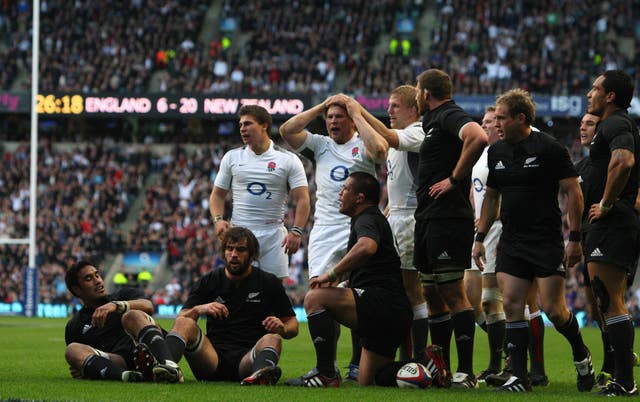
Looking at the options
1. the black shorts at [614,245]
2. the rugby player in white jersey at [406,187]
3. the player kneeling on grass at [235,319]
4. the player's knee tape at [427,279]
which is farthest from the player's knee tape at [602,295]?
the player kneeling on grass at [235,319]

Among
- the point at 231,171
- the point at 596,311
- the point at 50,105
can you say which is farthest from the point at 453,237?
the point at 50,105

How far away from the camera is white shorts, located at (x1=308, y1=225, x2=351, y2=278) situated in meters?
10.0

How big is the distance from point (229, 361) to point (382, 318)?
4.30 feet

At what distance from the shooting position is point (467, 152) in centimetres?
880

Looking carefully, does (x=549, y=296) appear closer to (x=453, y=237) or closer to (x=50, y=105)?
(x=453, y=237)

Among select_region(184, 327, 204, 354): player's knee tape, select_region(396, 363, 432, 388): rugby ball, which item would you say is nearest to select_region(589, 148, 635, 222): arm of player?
select_region(396, 363, 432, 388): rugby ball

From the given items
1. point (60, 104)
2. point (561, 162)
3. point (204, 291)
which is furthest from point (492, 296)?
point (60, 104)

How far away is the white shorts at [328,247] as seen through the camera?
10039 mm

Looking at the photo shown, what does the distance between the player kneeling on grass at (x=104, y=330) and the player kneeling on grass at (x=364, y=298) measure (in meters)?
1.16

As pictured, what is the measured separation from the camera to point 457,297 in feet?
30.0

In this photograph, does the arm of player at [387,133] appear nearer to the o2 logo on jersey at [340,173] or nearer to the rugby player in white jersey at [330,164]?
the rugby player in white jersey at [330,164]

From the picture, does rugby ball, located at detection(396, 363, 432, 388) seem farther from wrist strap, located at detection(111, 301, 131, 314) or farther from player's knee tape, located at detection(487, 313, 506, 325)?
wrist strap, located at detection(111, 301, 131, 314)

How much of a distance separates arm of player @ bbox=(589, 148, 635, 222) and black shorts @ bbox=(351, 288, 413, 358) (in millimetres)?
1783

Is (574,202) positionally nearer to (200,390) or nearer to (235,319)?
(235,319)
